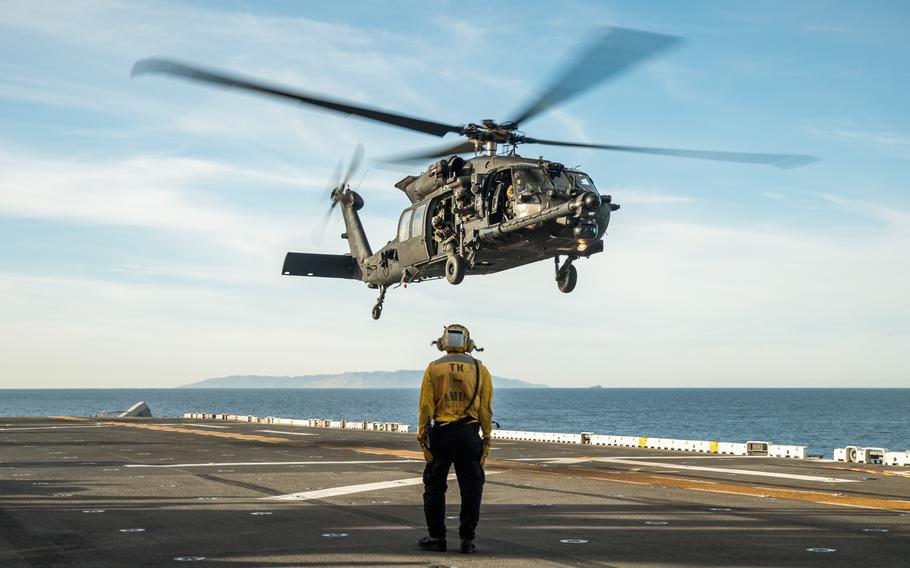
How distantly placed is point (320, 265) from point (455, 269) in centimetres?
846

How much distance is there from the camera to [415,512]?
12.8 metres

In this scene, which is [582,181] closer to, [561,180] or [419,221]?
[561,180]

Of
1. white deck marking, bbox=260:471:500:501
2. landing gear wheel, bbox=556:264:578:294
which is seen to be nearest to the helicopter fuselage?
landing gear wheel, bbox=556:264:578:294

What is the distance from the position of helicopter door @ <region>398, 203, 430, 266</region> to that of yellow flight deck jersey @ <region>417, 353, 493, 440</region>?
16.7 metres

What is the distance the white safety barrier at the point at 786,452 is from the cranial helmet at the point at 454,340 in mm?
20602

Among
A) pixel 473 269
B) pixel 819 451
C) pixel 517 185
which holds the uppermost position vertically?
pixel 517 185

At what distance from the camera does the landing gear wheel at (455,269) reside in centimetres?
2473

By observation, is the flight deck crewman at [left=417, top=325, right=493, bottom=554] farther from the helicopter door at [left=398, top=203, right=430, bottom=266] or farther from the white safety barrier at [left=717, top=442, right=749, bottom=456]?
the white safety barrier at [left=717, top=442, right=749, bottom=456]

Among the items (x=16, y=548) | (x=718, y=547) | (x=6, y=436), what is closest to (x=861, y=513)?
(x=718, y=547)

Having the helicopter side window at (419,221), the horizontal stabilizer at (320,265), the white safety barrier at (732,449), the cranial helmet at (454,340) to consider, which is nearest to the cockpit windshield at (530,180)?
the helicopter side window at (419,221)

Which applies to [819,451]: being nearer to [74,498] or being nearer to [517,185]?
[517,185]

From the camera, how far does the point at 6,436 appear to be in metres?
34.2

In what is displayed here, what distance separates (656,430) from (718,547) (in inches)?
4197

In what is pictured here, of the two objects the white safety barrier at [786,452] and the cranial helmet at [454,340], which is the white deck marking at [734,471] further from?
the cranial helmet at [454,340]
